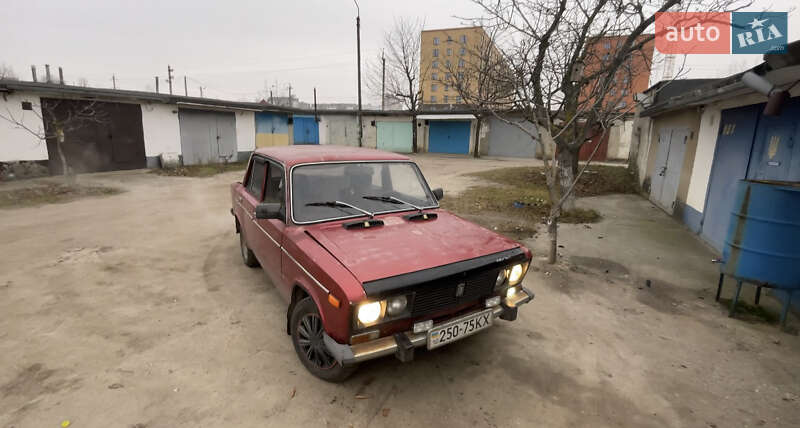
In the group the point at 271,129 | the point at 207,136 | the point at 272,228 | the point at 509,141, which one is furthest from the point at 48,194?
the point at 509,141

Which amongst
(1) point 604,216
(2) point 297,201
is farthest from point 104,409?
(1) point 604,216

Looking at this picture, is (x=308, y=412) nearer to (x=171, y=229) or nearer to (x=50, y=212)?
(x=171, y=229)

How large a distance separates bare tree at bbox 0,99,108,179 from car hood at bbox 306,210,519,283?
12971mm

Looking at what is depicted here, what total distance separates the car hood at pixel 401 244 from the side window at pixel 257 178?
58.7 inches

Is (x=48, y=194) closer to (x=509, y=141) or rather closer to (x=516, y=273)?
(x=516, y=273)

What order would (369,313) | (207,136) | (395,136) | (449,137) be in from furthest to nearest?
(395,136) → (449,137) → (207,136) → (369,313)

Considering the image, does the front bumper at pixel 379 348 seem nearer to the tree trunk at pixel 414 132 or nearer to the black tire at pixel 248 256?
the black tire at pixel 248 256

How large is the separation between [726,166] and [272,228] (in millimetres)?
7587

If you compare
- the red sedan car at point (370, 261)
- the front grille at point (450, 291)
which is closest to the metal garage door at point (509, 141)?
the red sedan car at point (370, 261)

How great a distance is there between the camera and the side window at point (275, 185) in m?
3.76

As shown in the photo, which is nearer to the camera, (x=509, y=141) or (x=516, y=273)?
(x=516, y=273)

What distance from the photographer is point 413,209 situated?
3898mm

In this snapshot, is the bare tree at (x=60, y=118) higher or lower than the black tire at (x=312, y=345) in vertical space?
higher

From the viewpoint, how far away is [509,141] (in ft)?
87.6
